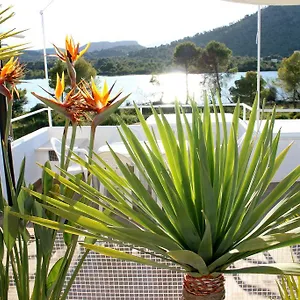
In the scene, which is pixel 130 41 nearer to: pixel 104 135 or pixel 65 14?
pixel 65 14

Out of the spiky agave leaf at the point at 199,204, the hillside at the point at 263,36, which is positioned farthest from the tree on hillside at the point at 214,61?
the spiky agave leaf at the point at 199,204

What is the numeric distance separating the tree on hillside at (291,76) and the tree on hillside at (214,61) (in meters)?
0.98

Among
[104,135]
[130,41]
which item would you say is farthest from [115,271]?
[130,41]

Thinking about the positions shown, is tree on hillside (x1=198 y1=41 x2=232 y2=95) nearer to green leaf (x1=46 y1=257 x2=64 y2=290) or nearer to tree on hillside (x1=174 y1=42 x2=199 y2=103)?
tree on hillside (x1=174 y1=42 x2=199 y2=103)

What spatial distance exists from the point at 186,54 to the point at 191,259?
685cm

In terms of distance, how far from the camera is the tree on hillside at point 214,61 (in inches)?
289

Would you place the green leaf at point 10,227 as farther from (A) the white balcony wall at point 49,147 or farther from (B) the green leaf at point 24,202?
(A) the white balcony wall at point 49,147

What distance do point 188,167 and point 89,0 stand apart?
242 inches

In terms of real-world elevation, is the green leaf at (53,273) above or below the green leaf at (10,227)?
below

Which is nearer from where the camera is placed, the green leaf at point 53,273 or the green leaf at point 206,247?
the green leaf at point 206,247

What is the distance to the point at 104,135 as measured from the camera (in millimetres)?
5875

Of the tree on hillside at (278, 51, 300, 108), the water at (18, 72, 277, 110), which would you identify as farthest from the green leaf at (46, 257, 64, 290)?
the tree on hillside at (278, 51, 300, 108)

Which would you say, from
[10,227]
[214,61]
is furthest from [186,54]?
[10,227]

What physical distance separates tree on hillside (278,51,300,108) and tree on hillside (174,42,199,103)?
1.50 meters
